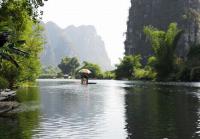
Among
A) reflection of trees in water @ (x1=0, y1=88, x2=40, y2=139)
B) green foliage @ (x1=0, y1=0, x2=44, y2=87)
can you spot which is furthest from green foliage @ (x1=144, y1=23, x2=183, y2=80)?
reflection of trees in water @ (x1=0, y1=88, x2=40, y2=139)

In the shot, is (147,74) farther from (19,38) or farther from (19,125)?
(19,125)

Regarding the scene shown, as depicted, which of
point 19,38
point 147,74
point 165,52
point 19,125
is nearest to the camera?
point 19,125

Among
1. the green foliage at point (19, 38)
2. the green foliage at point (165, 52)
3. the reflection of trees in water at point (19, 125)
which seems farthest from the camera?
the green foliage at point (165, 52)

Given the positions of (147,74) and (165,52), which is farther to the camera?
(147,74)

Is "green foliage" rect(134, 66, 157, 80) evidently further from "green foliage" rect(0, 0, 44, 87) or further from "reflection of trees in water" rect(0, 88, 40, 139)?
"reflection of trees in water" rect(0, 88, 40, 139)

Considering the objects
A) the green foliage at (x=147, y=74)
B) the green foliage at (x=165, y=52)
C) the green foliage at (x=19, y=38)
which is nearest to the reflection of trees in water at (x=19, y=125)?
the green foliage at (x=19, y=38)

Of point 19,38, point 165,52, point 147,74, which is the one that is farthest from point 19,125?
point 147,74

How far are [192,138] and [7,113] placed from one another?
17942 millimetres

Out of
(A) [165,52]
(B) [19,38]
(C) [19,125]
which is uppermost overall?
(A) [165,52]

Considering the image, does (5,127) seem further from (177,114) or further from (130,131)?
(177,114)

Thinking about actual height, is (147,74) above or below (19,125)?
above

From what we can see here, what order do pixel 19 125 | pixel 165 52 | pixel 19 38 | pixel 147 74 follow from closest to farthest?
pixel 19 125, pixel 19 38, pixel 165 52, pixel 147 74

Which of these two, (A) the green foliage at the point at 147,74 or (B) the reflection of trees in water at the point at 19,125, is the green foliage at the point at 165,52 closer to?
(A) the green foliage at the point at 147,74

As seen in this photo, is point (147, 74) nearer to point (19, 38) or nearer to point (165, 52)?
point (165, 52)
